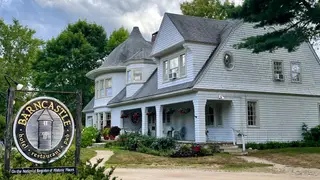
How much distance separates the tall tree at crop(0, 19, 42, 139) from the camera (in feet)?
139

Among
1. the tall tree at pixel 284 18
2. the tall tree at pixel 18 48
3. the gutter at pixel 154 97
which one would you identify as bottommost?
the gutter at pixel 154 97

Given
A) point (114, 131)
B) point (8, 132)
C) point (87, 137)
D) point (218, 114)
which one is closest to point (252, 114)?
point (218, 114)

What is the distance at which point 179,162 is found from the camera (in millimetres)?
14547

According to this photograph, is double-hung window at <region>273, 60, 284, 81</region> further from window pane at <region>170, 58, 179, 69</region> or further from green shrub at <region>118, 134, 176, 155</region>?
green shrub at <region>118, 134, 176, 155</region>

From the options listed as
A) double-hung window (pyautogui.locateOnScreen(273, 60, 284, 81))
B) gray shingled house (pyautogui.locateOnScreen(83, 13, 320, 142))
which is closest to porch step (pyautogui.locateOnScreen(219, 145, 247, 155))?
gray shingled house (pyautogui.locateOnScreen(83, 13, 320, 142))

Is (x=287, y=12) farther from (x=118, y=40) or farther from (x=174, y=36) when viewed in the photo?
(x=118, y=40)

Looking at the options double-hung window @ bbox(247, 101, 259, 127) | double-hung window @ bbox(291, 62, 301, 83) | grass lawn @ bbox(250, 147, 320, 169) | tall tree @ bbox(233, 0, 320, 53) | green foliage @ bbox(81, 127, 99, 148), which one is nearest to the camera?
grass lawn @ bbox(250, 147, 320, 169)

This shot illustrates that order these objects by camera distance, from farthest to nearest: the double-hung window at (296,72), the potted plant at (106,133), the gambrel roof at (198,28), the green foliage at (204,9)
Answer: the green foliage at (204,9) < the potted plant at (106,133) < the double-hung window at (296,72) < the gambrel roof at (198,28)

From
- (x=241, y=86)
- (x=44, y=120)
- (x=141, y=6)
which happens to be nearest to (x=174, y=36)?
(x=241, y=86)

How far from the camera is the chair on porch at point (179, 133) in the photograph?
2183 centimetres

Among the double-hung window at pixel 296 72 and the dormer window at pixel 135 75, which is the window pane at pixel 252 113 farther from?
the dormer window at pixel 135 75

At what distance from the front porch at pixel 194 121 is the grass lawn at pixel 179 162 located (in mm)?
2938

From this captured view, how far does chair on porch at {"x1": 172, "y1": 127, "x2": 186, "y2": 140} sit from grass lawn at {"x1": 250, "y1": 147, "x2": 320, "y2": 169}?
18.6 ft

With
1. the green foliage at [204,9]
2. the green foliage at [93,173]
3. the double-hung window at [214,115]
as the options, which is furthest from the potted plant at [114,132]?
the green foliage at [204,9]
